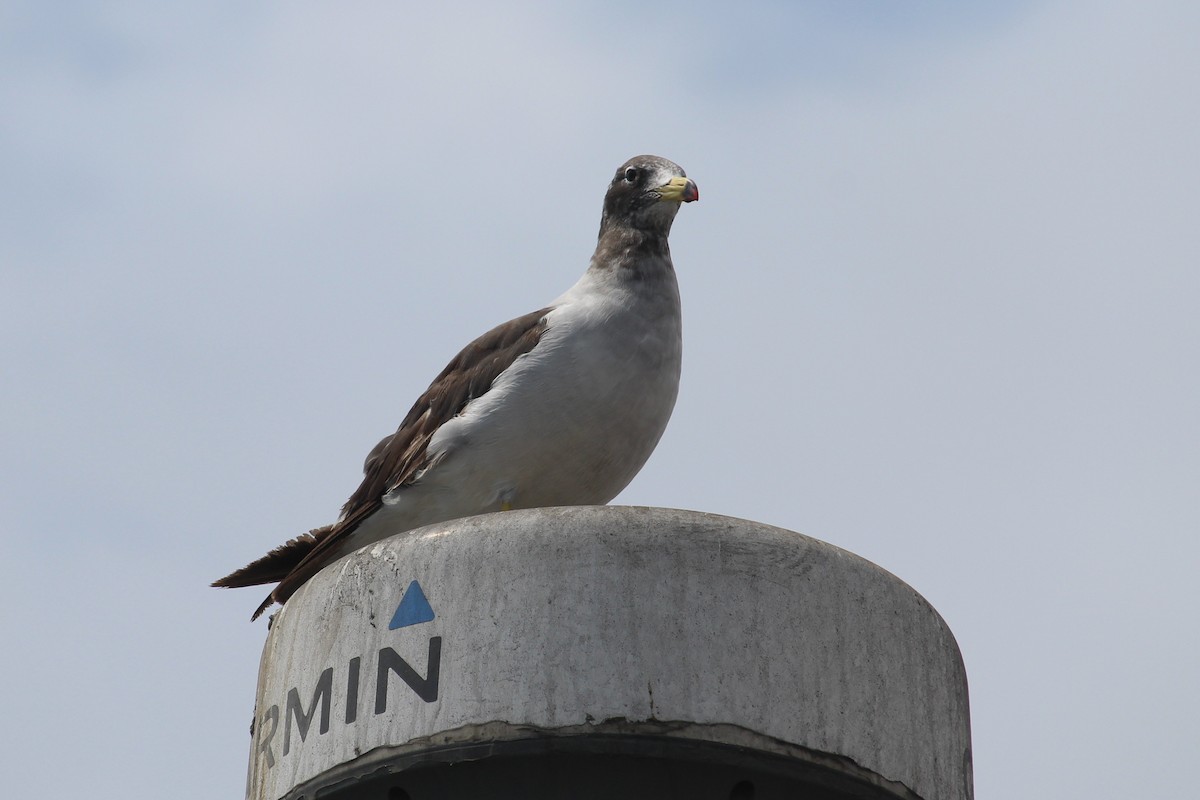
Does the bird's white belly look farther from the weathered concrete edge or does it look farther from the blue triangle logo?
the weathered concrete edge

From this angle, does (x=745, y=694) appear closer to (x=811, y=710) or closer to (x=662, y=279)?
(x=811, y=710)

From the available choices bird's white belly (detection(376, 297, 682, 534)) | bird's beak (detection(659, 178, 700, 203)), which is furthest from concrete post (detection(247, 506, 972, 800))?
bird's beak (detection(659, 178, 700, 203))

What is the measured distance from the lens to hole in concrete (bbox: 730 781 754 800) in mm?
5770

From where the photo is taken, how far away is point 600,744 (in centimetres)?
555

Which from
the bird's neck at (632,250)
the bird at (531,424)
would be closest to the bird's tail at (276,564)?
the bird at (531,424)

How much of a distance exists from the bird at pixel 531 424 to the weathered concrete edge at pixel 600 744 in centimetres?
219

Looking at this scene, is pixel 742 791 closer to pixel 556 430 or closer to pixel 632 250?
pixel 556 430

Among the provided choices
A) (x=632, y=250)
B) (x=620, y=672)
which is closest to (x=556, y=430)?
(x=632, y=250)

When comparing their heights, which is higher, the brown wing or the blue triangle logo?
the brown wing

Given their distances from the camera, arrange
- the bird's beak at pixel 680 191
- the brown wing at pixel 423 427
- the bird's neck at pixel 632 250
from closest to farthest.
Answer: the brown wing at pixel 423 427
the bird's neck at pixel 632 250
the bird's beak at pixel 680 191

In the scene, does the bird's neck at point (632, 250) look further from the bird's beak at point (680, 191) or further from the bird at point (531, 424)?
the bird's beak at point (680, 191)

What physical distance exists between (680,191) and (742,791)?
13.0 ft

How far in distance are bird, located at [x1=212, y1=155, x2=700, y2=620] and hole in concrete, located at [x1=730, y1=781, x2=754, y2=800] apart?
88.2 inches

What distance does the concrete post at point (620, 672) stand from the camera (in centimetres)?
559
